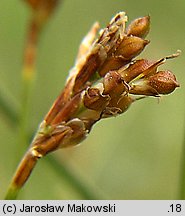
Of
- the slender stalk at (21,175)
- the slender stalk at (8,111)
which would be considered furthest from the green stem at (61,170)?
the slender stalk at (21,175)

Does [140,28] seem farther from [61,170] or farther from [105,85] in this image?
[61,170]

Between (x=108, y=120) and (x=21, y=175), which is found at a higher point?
(x=108, y=120)

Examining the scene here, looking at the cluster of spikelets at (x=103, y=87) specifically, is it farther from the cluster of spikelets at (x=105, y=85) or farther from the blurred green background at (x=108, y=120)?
the blurred green background at (x=108, y=120)

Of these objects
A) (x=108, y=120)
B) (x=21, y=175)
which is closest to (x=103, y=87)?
(x=21, y=175)
